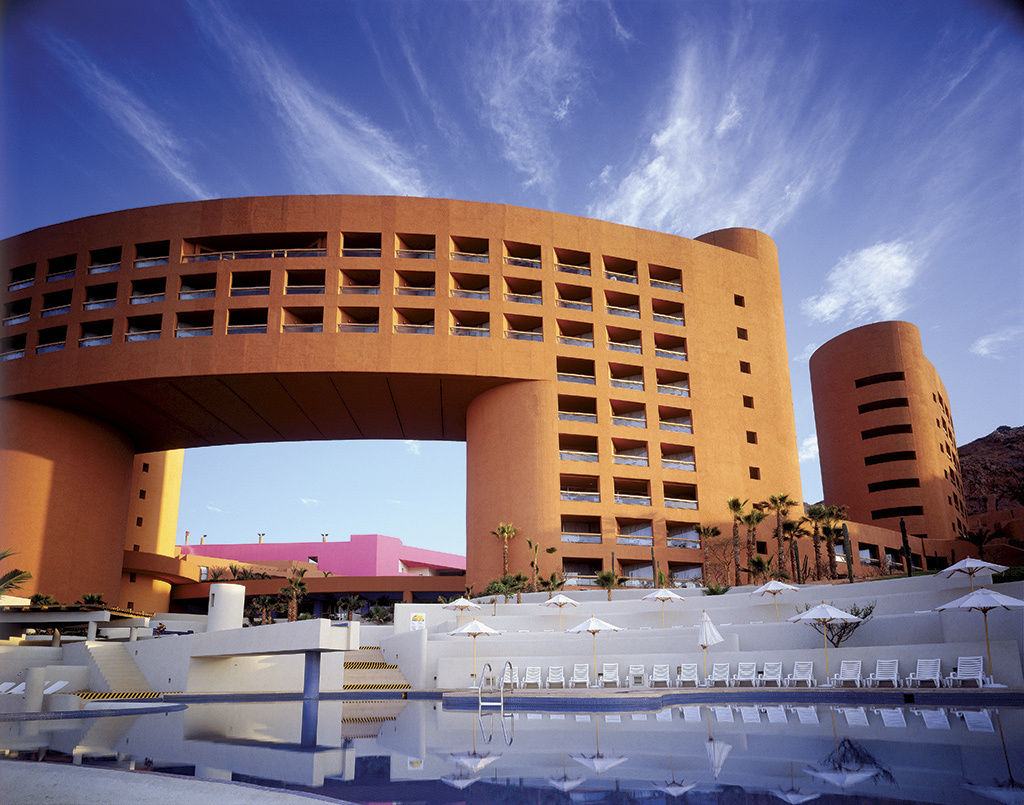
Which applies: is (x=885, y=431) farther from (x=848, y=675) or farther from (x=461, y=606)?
(x=848, y=675)

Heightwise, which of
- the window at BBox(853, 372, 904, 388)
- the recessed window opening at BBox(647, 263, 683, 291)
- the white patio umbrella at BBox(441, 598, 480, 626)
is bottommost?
the white patio umbrella at BBox(441, 598, 480, 626)

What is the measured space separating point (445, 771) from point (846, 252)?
28.1m

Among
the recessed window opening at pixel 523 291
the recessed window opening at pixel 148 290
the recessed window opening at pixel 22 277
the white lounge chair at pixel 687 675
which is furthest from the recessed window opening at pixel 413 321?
the white lounge chair at pixel 687 675

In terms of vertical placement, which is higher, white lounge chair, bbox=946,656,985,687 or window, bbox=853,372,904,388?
window, bbox=853,372,904,388

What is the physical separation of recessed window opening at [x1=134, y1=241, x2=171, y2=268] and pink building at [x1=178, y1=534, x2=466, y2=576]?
114 ft

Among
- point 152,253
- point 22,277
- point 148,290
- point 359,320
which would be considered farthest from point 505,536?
point 22,277

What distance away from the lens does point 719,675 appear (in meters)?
21.3

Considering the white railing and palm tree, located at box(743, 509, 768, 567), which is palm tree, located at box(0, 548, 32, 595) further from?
palm tree, located at box(743, 509, 768, 567)

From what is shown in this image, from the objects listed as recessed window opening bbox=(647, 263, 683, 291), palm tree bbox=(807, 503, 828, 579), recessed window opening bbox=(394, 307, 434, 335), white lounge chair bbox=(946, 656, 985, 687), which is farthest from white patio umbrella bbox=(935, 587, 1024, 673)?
recessed window opening bbox=(647, 263, 683, 291)

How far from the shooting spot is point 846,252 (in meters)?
32.2

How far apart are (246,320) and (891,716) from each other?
34.4m

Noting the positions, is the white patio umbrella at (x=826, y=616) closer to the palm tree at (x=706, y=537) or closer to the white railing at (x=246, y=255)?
the palm tree at (x=706, y=537)

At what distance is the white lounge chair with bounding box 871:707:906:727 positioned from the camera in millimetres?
13570

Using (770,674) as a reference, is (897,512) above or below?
above
